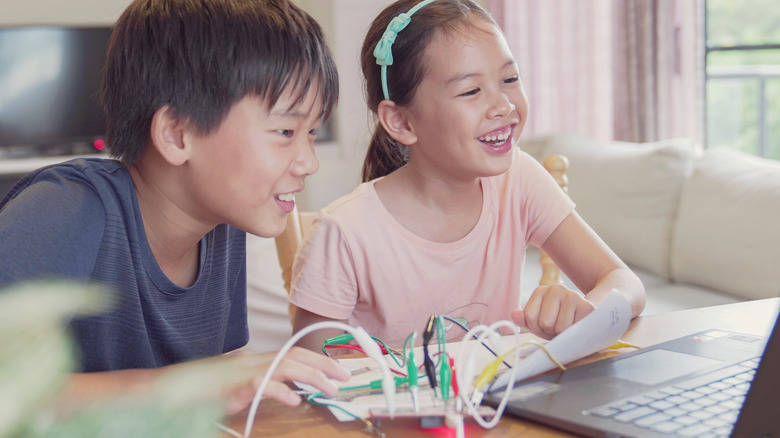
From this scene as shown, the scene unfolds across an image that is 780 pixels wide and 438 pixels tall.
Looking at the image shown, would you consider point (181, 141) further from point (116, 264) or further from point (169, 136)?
point (116, 264)

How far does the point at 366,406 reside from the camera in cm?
72

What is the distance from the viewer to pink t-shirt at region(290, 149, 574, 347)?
128 centimetres

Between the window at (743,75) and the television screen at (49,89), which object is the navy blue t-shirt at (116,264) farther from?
the television screen at (49,89)

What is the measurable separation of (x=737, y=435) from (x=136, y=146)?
803mm

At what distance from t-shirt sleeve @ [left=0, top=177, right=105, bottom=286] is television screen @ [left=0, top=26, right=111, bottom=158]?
3959mm

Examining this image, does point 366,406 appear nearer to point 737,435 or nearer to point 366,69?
point 737,435

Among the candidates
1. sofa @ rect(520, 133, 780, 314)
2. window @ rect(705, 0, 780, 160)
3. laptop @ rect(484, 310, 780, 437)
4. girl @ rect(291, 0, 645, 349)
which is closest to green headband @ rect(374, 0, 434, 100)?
girl @ rect(291, 0, 645, 349)

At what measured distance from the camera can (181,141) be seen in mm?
1033

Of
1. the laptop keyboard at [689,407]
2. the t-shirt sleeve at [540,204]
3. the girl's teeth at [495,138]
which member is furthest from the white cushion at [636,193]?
the laptop keyboard at [689,407]

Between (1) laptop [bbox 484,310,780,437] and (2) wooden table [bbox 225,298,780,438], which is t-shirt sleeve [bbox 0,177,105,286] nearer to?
(2) wooden table [bbox 225,298,780,438]

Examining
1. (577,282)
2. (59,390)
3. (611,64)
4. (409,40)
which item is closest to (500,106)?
(409,40)

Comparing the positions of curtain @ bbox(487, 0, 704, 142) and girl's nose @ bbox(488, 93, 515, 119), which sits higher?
girl's nose @ bbox(488, 93, 515, 119)

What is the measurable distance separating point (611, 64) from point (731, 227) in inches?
68.3

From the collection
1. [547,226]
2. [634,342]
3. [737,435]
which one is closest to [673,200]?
[547,226]
